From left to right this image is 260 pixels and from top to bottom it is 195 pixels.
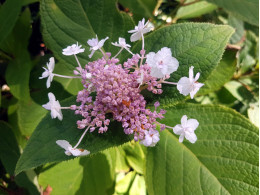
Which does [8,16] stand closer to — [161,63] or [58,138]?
[58,138]

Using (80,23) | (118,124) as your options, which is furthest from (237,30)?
(118,124)

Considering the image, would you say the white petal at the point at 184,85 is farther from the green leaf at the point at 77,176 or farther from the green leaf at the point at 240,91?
the green leaf at the point at 240,91

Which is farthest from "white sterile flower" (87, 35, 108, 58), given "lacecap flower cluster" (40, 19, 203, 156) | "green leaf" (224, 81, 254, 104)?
"green leaf" (224, 81, 254, 104)

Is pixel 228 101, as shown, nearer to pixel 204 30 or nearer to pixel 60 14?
pixel 204 30

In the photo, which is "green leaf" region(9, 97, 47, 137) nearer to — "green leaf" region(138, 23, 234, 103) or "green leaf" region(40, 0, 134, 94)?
"green leaf" region(40, 0, 134, 94)

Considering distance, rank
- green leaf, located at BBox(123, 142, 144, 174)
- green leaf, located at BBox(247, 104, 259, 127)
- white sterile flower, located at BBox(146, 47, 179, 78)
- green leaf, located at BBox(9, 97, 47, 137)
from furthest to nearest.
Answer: green leaf, located at BBox(247, 104, 259, 127) < green leaf, located at BBox(123, 142, 144, 174) < green leaf, located at BBox(9, 97, 47, 137) < white sterile flower, located at BBox(146, 47, 179, 78)

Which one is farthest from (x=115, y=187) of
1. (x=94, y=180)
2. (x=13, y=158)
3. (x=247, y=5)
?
(x=247, y=5)

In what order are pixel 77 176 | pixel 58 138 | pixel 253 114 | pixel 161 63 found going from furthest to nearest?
pixel 253 114 → pixel 77 176 → pixel 58 138 → pixel 161 63
